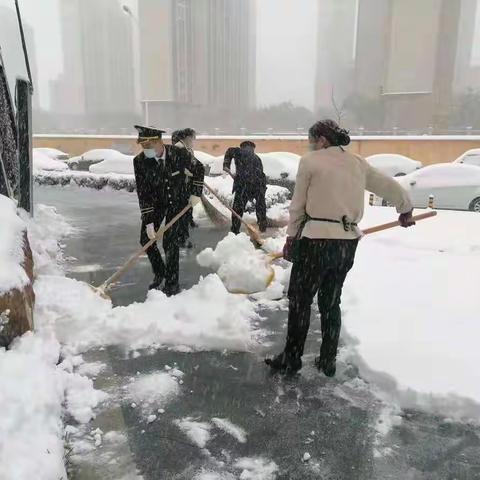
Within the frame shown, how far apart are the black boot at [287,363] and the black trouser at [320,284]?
3 centimetres

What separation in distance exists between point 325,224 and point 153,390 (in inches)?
59.0

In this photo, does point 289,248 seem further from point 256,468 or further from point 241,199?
point 241,199

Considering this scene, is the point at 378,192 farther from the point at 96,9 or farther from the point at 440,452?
the point at 96,9

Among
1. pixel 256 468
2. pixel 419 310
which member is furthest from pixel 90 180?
pixel 256 468

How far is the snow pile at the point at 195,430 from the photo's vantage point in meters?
2.58

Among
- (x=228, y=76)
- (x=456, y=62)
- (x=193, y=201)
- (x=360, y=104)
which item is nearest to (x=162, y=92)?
(x=228, y=76)

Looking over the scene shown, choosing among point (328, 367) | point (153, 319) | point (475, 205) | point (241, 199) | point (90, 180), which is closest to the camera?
point (328, 367)

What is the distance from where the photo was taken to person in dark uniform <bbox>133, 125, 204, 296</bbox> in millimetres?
4703

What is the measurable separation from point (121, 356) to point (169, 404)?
0.76 metres

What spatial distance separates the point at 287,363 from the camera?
3305 millimetres

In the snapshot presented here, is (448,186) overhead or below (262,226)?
overhead

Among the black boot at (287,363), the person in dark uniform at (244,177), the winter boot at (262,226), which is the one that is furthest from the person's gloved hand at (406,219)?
the winter boot at (262,226)

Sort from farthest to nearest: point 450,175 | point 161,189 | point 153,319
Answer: point 450,175 < point 161,189 < point 153,319

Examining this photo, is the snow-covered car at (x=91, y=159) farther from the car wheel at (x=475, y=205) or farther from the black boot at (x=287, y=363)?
the black boot at (x=287, y=363)
